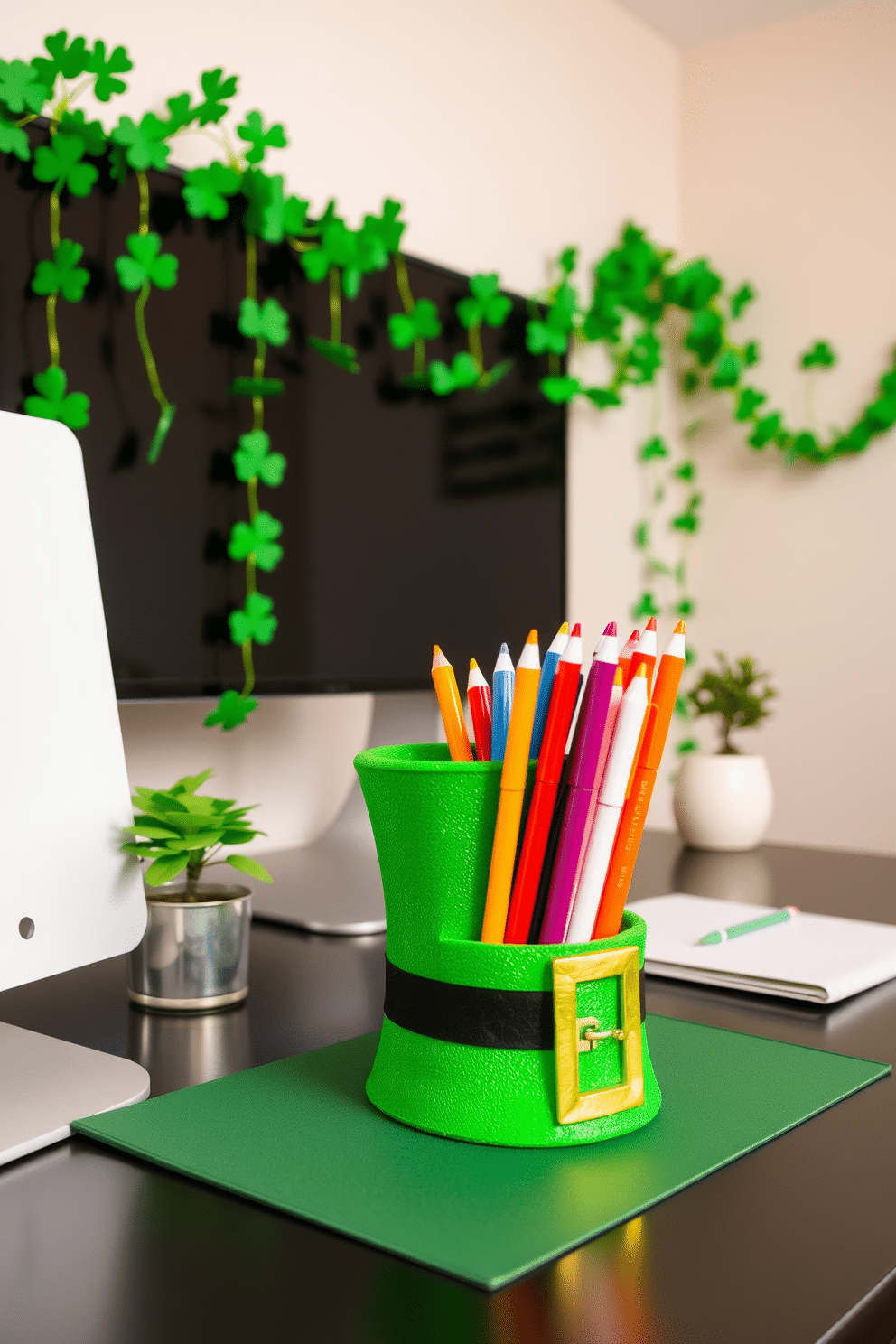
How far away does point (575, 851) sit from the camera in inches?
20.1

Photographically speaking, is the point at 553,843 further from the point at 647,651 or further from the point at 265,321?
the point at 265,321

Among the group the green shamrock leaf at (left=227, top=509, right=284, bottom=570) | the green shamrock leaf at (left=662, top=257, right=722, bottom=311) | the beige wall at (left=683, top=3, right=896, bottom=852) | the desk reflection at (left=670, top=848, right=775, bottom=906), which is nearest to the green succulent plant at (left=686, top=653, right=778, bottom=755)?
the desk reflection at (left=670, top=848, right=775, bottom=906)

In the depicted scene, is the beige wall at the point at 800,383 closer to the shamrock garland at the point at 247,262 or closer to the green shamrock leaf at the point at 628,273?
the green shamrock leaf at the point at 628,273

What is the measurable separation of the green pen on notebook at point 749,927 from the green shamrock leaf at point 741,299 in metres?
1.49

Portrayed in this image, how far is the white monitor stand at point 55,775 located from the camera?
565mm

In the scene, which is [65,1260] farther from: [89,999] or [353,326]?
[353,326]

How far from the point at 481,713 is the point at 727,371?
1.72 metres

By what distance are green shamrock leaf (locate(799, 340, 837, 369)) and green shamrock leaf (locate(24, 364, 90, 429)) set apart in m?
1.53

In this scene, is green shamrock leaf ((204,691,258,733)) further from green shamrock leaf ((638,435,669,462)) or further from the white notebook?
green shamrock leaf ((638,435,669,462))

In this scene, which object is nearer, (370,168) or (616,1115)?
(616,1115)

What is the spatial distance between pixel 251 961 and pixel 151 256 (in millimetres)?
587

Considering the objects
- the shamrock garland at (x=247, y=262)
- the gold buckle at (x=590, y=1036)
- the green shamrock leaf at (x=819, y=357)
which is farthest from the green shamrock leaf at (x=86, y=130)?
the green shamrock leaf at (x=819, y=357)

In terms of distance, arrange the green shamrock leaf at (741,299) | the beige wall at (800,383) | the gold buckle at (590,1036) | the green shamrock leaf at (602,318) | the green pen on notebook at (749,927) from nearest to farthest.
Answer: the gold buckle at (590,1036)
the green pen on notebook at (749,927)
the green shamrock leaf at (602,318)
the beige wall at (800,383)
the green shamrock leaf at (741,299)

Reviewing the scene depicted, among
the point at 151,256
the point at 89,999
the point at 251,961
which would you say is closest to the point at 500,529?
the point at 151,256
